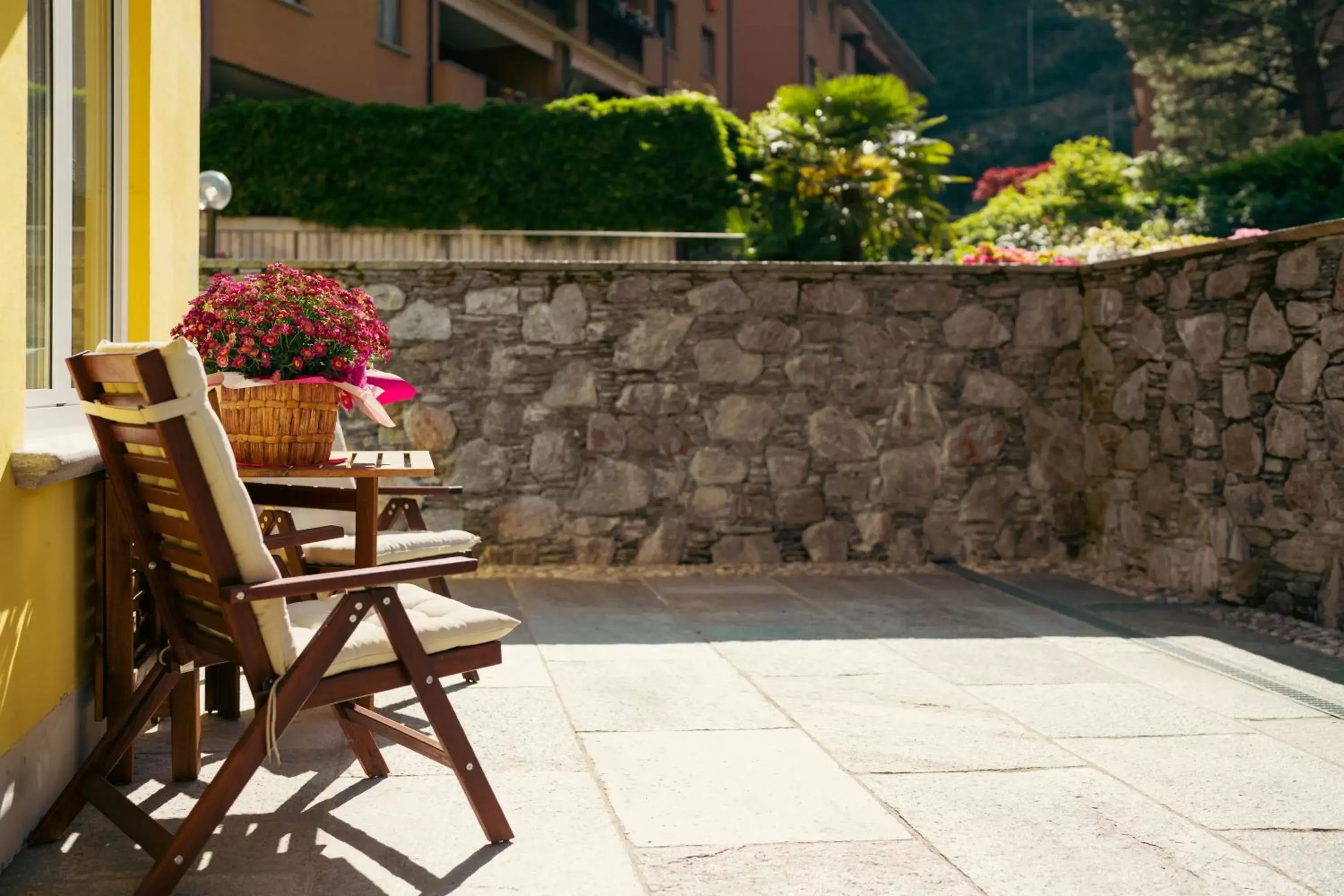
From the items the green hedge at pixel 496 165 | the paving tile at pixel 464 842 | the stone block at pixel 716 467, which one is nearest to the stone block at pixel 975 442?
the stone block at pixel 716 467

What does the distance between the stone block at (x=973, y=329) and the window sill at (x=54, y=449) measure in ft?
15.3

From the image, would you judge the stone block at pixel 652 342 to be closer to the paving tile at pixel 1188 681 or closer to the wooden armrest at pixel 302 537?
the paving tile at pixel 1188 681

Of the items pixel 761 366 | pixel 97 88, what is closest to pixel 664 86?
pixel 761 366

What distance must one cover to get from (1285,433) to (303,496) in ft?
13.4

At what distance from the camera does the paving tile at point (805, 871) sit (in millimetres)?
2594

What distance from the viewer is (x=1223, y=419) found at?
19.3 feet

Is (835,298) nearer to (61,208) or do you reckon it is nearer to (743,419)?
(743,419)

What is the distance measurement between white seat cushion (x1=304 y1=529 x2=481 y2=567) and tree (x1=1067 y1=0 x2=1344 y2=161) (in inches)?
749

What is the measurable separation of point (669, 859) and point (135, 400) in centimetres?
145

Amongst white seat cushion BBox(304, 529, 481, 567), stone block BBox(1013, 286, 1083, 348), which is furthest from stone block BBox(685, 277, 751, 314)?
white seat cushion BBox(304, 529, 481, 567)

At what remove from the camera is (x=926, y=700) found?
4145mm

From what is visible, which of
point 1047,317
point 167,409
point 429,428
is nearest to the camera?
point 167,409

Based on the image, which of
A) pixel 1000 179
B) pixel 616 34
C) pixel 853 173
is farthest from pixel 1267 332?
pixel 1000 179

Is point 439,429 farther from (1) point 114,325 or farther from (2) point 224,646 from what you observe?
(2) point 224,646
